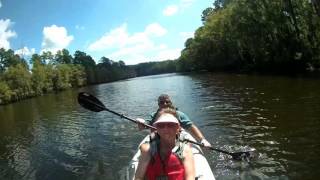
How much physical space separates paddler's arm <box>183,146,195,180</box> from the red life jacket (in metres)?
0.09

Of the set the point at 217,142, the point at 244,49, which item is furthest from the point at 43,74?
the point at 217,142

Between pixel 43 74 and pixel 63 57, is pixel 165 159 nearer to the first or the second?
pixel 43 74

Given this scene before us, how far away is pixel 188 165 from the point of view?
6914 millimetres

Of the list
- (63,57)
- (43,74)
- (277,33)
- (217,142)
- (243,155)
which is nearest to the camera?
(243,155)

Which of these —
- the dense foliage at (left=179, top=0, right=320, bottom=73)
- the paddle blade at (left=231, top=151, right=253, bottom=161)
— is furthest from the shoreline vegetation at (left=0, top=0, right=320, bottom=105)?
the paddle blade at (left=231, top=151, right=253, bottom=161)

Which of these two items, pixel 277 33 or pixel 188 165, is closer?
pixel 188 165

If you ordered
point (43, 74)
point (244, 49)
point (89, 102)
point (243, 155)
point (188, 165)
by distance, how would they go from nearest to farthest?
point (188, 165) < point (243, 155) < point (89, 102) < point (244, 49) < point (43, 74)

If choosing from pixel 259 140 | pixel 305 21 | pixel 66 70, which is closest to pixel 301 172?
pixel 259 140

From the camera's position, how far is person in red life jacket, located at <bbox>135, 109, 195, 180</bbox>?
6.90 metres

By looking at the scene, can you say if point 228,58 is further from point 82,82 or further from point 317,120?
point 317,120

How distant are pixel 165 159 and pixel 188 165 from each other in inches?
16.2

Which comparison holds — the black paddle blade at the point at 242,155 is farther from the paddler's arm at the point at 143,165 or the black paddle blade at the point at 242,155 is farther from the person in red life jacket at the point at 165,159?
the paddler's arm at the point at 143,165

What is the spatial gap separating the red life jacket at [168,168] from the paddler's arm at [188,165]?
0.09 meters

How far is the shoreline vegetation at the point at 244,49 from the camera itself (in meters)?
48.8
